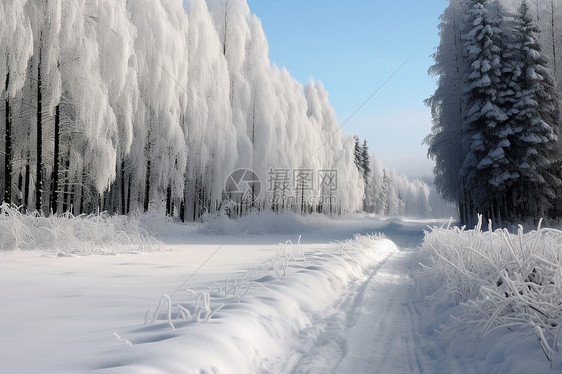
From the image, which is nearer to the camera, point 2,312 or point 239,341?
point 239,341

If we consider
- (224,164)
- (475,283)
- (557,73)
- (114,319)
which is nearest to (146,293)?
(114,319)

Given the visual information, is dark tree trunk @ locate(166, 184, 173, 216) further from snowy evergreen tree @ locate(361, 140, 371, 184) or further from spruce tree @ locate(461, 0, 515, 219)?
snowy evergreen tree @ locate(361, 140, 371, 184)

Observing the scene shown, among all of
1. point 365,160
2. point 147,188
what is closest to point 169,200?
point 147,188

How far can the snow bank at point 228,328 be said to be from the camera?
7.05 ft

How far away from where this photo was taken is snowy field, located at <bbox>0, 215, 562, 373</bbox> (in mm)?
2254

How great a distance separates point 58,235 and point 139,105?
10.8 metres

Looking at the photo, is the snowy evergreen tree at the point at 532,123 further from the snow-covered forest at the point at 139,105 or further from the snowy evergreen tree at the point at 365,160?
the snowy evergreen tree at the point at 365,160

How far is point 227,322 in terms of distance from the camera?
112 inches

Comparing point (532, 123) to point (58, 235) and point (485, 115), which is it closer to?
point (485, 115)

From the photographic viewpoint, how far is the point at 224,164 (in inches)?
868

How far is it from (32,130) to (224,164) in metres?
10.00

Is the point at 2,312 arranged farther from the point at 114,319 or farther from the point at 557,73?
the point at 557,73

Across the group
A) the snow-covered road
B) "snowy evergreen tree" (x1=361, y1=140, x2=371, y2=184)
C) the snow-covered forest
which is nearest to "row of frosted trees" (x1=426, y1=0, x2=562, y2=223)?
the snow-covered road

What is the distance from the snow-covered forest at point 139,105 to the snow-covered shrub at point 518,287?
32.2 feet
